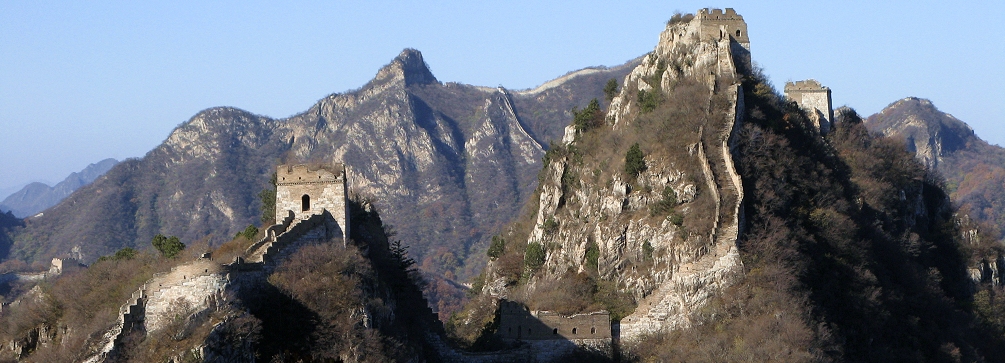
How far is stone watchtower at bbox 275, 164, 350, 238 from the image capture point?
73.4 m

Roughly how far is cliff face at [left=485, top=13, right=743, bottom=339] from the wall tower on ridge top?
24.4 inches

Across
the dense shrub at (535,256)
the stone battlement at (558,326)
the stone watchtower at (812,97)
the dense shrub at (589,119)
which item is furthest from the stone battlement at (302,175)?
the stone watchtower at (812,97)

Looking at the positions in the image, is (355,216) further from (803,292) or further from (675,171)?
(803,292)

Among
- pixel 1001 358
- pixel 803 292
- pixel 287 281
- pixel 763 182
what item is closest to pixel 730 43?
pixel 763 182

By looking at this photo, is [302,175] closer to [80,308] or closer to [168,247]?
[168,247]

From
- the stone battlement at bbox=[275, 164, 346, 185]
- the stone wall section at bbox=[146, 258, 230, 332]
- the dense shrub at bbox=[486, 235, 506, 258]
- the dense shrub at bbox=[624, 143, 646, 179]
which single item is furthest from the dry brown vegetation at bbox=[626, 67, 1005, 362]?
the stone wall section at bbox=[146, 258, 230, 332]

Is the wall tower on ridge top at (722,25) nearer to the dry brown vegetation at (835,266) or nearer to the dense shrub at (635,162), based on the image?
the dry brown vegetation at (835,266)

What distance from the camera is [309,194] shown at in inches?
2896

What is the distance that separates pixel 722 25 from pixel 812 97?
51.4ft

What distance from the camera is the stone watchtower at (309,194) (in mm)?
73375

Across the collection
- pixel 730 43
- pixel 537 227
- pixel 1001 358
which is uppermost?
pixel 730 43

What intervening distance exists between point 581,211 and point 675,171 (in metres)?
7.55

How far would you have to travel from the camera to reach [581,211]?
9081 centimetres

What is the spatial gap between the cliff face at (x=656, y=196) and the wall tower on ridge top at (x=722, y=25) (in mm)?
620
